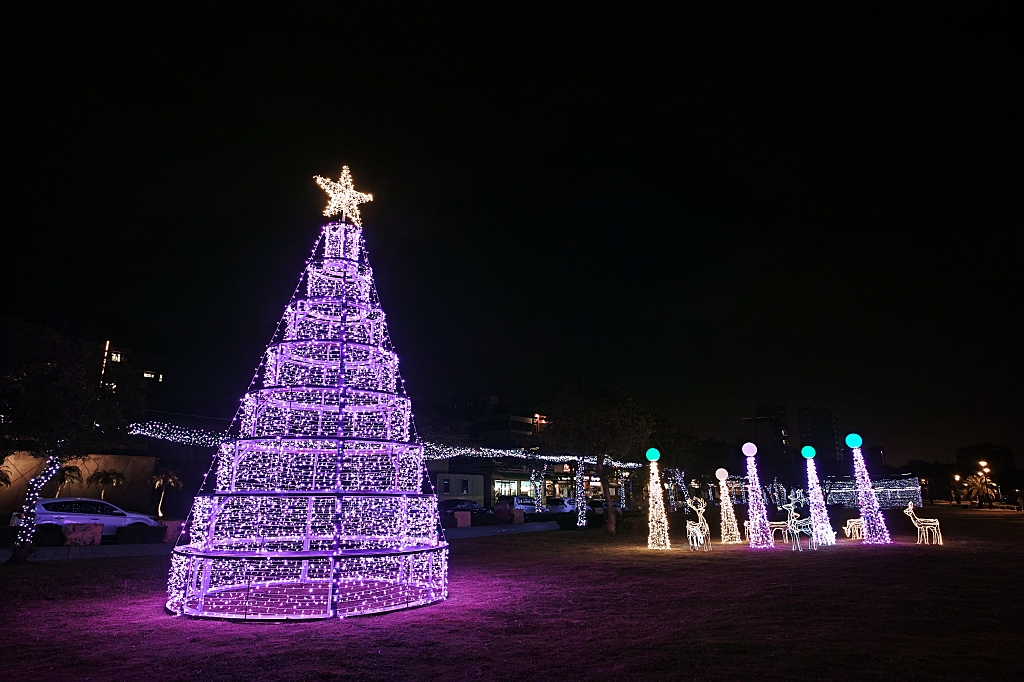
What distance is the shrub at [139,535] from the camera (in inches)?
782

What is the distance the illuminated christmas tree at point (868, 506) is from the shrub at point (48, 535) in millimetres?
26439

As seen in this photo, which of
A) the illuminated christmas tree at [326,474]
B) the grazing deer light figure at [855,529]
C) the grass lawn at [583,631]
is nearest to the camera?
the grass lawn at [583,631]

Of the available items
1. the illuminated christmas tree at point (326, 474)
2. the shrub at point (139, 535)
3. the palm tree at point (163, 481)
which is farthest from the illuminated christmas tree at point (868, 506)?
the palm tree at point (163, 481)

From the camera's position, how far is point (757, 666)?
215 inches

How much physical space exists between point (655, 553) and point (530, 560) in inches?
158

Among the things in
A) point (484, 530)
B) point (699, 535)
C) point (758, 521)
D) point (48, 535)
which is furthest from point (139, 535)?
point (758, 521)

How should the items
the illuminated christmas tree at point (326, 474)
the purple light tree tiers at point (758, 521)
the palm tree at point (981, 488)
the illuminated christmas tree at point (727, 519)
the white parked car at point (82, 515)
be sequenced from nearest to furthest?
the illuminated christmas tree at point (326, 474) < the purple light tree tiers at point (758, 521) < the white parked car at point (82, 515) < the illuminated christmas tree at point (727, 519) < the palm tree at point (981, 488)

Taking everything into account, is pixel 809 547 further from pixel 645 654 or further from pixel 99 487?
pixel 99 487

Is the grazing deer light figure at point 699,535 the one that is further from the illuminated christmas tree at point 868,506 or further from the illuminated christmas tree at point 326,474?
the illuminated christmas tree at point 326,474

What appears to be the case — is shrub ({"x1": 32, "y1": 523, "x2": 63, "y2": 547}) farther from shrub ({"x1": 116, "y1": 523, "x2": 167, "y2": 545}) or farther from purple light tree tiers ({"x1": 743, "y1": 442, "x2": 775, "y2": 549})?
purple light tree tiers ({"x1": 743, "y1": 442, "x2": 775, "y2": 549})

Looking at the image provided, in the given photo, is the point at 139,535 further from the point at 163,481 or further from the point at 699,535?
the point at 699,535

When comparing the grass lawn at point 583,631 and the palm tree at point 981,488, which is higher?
the palm tree at point 981,488

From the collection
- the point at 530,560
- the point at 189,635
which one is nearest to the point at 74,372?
the point at 189,635

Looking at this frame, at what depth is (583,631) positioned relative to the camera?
7.03 metres
